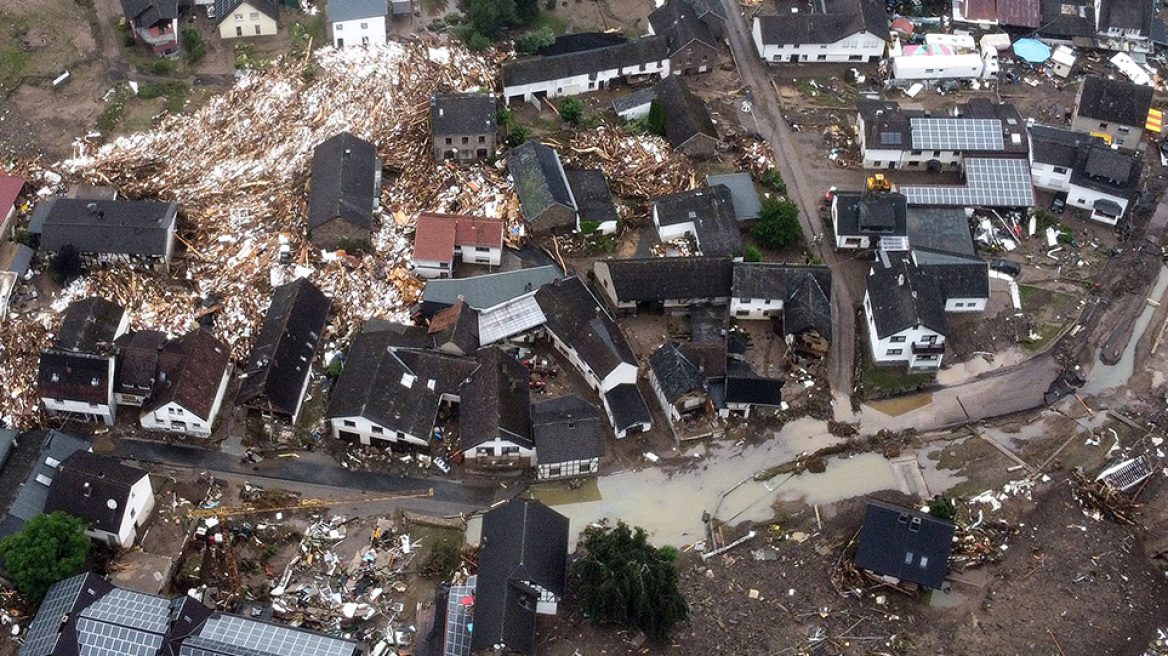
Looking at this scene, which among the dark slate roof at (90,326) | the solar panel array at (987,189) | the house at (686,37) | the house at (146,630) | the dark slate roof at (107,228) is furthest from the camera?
the house at (686,37)

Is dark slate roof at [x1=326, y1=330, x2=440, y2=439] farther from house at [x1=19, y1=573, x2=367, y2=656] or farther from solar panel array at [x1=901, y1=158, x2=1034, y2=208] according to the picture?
solar panel array at [x1=901, y1=158, x2=1034, y2=208]

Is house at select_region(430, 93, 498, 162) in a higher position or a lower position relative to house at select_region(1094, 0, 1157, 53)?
higher

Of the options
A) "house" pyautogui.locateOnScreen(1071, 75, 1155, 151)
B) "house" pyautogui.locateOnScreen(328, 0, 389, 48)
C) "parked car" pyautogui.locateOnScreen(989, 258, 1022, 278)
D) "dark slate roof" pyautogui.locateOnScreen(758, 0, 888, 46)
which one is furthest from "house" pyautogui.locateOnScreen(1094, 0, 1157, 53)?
"house" pyautogui.locateOnScreen(328, 0, 389, 48)

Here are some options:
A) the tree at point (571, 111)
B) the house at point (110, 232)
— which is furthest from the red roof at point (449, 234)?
the house at point (110, 232)

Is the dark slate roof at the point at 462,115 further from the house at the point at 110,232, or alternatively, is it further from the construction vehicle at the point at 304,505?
the construction vehicle at the point at 304,505

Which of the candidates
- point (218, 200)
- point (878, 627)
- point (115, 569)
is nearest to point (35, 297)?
point (218, 200)

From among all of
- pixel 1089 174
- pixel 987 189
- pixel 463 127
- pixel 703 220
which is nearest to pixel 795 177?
pixel 703 220
